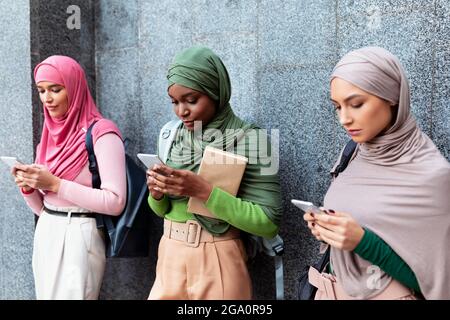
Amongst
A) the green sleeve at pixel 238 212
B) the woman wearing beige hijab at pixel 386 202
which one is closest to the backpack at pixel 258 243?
the green sleeve at pixel 238 212

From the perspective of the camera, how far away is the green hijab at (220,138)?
3035 mm

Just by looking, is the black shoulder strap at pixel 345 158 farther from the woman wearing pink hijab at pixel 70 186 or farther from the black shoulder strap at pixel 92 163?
the black shoulder strap at pixel 92 163

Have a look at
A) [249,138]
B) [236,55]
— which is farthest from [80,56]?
[249,138]

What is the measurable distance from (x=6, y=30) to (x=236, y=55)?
5.81 ft

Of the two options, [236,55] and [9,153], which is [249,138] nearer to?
[236,55]

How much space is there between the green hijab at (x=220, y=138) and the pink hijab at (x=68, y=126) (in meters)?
0.70

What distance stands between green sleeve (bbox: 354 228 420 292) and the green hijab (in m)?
0.77

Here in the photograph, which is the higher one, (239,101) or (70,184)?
(239,101)

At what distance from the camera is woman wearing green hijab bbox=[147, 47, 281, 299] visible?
9.82 feet
